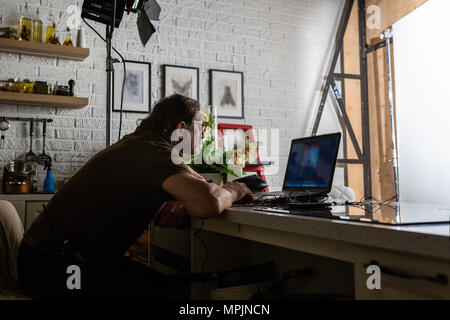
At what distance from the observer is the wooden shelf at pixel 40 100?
3098mm

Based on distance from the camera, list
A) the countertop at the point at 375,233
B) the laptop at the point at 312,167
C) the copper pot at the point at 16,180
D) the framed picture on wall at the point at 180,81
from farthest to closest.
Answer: the framed picture on wall at the point at 180,81
the copper pot at the point at 16,180
the laptop at the point at 312,167
the countertop at the point at 375,233

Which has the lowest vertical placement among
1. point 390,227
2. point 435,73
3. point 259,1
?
point 390,227

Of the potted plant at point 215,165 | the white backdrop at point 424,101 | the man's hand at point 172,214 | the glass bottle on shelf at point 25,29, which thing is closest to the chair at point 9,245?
the man's hand at point 172,214

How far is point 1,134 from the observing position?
3273 mm

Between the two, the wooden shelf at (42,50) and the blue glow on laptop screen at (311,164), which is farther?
the wooden shelf at (42,50)

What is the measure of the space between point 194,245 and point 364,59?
12.1ft

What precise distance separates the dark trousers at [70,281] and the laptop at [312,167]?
2.05ft

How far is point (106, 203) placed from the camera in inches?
58.8

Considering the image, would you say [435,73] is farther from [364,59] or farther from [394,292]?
[394,292]

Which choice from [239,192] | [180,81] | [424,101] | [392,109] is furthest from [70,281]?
[392,109]

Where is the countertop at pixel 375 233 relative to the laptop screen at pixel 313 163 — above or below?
below

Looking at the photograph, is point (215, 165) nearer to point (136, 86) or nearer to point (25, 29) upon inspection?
point (136, 86)

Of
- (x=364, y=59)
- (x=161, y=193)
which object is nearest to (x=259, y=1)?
(x=364, y=59)

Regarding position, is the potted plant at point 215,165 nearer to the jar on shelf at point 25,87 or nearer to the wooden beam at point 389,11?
the jar on shelf at point 25,87
